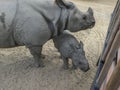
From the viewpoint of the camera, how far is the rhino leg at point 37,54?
1.96 metres

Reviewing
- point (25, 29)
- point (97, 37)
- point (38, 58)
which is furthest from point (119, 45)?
point (97, 37)

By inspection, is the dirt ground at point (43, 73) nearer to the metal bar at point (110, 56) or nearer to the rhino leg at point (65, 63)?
the rhino leg at point (65, 63)

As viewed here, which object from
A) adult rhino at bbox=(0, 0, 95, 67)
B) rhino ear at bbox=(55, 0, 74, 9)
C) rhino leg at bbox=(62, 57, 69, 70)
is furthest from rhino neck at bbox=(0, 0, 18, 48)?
rhino leg at bbox=(62, 57, 69, 70)

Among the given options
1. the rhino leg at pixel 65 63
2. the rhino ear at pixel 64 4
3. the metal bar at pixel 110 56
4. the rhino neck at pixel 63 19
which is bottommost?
the rhino leg at pixel 65 63

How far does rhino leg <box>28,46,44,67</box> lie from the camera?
196cm

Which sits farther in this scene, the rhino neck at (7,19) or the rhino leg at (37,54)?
the rhino leg at (37,54)

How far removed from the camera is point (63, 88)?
6.31 feet

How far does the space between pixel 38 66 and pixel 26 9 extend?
0.46 metres

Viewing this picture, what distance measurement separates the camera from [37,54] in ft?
6.63

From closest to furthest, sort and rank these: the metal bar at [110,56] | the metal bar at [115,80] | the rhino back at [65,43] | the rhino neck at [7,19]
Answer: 1. the metal bar at [115,80]
2. the metal bar at [110,56]
3. the rhino neck at [7,19]
4. the rhino back at [65,43]

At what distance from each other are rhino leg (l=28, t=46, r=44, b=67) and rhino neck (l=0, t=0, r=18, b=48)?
7.0 inches

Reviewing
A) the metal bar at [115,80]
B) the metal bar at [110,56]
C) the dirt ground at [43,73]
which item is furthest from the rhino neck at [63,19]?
the metal bar at [115,80]

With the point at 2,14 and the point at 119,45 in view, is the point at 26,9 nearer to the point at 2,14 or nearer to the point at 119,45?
the point at 2,14

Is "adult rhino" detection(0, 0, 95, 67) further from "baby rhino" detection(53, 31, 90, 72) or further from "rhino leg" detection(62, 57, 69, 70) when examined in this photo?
"rhino leg" detection(62, 57, 69, 70)
